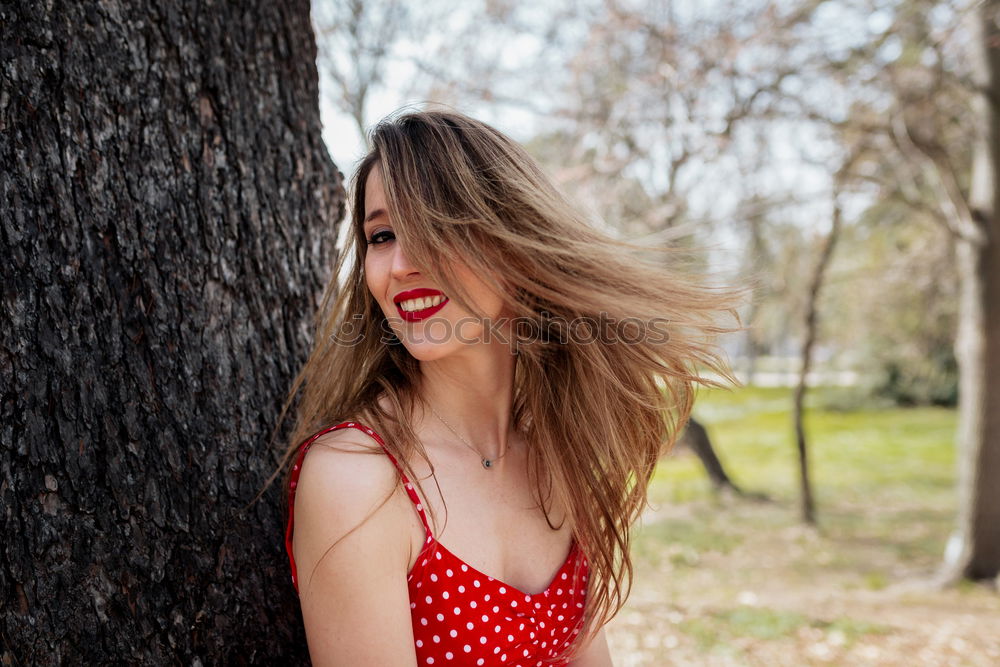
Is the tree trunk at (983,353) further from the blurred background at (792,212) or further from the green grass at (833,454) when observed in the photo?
the green grass at (833,454)

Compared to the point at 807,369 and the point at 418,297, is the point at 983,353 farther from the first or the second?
the point at 418,297

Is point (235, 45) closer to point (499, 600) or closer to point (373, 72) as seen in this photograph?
point (499, 600)

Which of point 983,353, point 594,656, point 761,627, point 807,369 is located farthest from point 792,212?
point 594,656

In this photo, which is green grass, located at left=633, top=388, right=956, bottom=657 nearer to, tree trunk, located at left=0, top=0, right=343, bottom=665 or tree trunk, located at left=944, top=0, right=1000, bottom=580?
tree trunk, located at left=944, top=0, right=1000, bottom=580

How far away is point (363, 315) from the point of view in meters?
1.93

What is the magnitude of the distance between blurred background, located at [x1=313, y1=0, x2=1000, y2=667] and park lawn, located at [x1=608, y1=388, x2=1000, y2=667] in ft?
0.10

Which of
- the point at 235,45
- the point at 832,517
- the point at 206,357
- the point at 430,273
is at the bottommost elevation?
the point at 832,517

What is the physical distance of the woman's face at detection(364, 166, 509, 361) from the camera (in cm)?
174

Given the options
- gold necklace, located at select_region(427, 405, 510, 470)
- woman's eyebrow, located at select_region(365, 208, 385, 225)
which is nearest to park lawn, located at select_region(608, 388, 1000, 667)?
gold necklace, located at select_region(427, 405, 510, 470)

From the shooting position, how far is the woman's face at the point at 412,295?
68.6 inches

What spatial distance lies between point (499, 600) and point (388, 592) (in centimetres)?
31

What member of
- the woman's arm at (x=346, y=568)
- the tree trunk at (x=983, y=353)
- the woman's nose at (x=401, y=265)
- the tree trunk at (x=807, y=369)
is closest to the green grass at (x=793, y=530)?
the tree trunk at (x=807, y=369)

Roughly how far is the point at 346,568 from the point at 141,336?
2.02 feet

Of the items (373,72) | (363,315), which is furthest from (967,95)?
(363,315)
